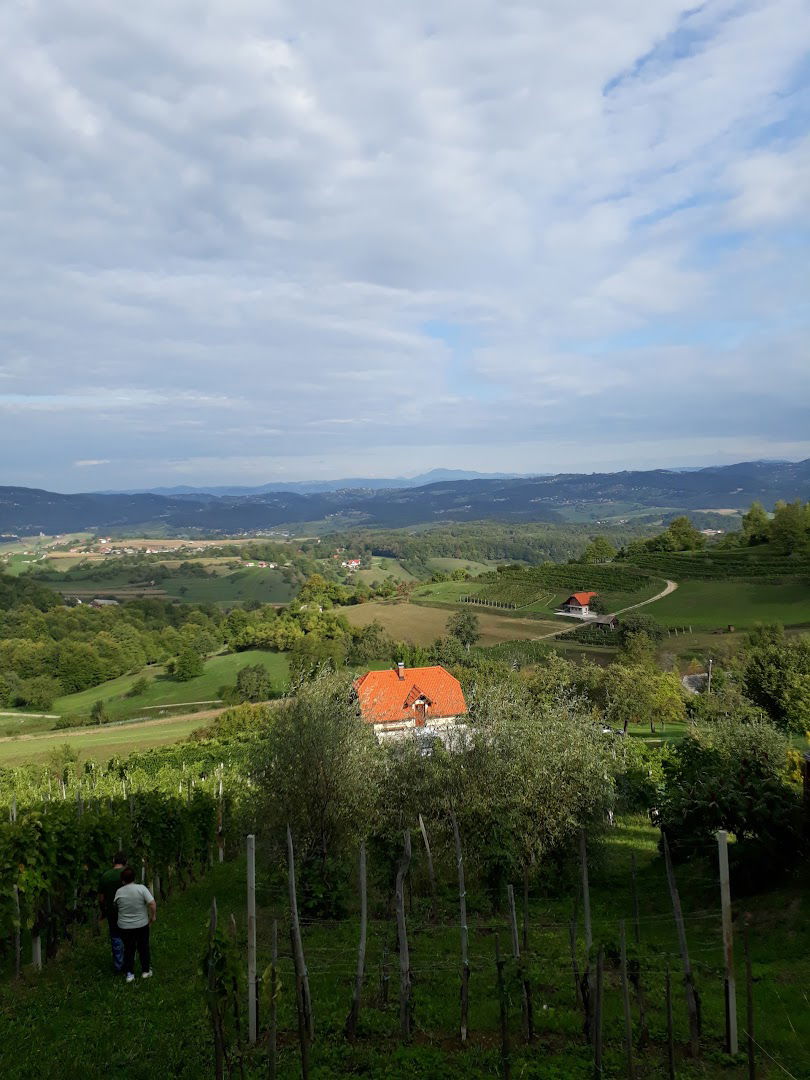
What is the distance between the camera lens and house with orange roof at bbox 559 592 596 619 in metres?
82.2

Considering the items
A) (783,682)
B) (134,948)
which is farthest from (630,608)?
(134,948)

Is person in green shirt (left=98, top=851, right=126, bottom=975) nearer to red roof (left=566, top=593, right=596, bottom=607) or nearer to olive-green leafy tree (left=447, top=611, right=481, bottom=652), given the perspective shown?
olive-green leafy tree (left=447, top=611, right=481, bottom=652)

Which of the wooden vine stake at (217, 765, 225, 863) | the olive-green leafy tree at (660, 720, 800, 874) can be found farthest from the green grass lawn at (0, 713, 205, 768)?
the olive-green leafy tree at (660, 720, 800, 874)

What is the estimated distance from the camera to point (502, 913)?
43.5 feet

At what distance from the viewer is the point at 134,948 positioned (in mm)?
9625

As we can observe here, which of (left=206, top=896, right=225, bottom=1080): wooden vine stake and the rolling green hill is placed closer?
(left=206, top=896, right=225, bottom=1080): wooden vine stake

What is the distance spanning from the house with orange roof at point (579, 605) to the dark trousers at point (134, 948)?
7656cm

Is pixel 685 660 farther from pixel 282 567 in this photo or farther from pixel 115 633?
pixel 282 567

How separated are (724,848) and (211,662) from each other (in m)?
86.3

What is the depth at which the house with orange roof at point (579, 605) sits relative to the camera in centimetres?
8219

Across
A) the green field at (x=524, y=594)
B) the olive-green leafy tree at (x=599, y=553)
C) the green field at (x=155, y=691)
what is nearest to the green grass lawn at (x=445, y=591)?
the green field at (x=524, y=594)

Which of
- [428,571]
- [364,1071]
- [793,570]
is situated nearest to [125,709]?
[364,1071]

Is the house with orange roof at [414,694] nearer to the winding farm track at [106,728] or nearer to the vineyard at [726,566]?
the winding farm track at [106,728]

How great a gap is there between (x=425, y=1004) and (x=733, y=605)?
77.0 metres
